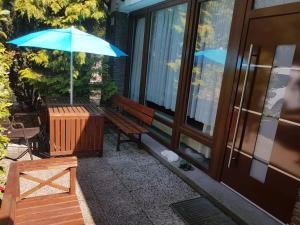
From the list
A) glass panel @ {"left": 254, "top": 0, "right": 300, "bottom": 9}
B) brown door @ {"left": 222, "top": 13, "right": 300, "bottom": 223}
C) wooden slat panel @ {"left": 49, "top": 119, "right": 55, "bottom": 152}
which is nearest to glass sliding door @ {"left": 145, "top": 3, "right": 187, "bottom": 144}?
glass panel @ {"left": 254, "top": 0, "right": 300, "bottom": 9}

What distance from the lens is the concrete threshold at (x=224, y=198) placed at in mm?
3338

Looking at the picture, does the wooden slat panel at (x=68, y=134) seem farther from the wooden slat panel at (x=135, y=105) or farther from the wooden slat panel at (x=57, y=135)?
the wooden slat panel at (x=135, y=105)

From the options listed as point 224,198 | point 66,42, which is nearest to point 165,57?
point 66,42

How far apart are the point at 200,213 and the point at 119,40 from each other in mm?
5971

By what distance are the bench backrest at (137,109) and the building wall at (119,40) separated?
88 centimetres

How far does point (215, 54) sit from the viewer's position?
4516mm

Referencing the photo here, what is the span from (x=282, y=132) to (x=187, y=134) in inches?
82.9

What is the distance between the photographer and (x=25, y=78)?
690 cm

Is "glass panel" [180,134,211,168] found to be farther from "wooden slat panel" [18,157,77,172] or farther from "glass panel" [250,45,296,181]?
"wooden slat panel" [18,157,77,172]

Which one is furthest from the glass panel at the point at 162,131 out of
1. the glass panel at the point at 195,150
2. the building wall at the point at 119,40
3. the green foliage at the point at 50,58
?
the building wall at the point at 119,40

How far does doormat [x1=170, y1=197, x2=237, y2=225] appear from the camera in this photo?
3406 mm

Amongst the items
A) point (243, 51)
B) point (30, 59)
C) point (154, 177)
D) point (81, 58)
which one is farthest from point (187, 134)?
point (30, 59)

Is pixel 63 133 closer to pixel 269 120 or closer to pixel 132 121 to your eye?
pixel 132 121

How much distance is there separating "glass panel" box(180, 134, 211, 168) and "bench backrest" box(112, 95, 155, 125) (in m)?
0.83
